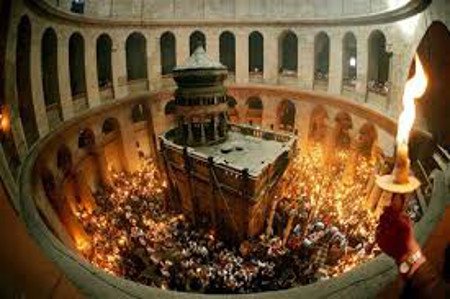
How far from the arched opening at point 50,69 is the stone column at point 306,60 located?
15.4 meters

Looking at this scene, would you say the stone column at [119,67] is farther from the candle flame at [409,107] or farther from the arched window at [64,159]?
the candle flame at [409,107]

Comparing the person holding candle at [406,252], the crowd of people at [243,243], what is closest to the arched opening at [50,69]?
the crowd of people at [243,243]

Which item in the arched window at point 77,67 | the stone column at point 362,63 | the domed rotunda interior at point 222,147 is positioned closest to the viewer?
the domed rotunda interior at point 222,147

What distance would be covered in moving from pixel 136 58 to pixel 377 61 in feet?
52.2

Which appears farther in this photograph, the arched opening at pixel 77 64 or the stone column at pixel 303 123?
the stone column at pixel 303 123

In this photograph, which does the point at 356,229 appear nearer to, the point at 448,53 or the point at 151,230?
the point at 448,53

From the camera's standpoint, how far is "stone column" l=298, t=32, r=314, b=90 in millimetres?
25661

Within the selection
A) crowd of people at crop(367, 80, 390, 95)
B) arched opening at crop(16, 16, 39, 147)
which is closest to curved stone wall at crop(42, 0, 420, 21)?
crowd of people at crop(367, 80, 390, 95)

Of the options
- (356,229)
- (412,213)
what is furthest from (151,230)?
(412,213)

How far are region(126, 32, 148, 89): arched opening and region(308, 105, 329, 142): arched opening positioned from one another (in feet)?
39.5


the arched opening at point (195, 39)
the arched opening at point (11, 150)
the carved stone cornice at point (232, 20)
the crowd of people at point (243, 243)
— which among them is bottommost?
the crowd of people at point (243, 243)

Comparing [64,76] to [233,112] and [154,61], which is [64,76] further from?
[233,112]

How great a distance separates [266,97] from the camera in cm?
2812

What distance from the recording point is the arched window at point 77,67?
→ 21.7 m
